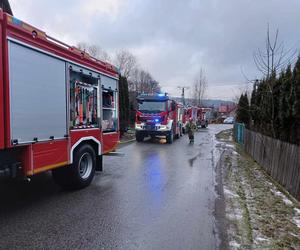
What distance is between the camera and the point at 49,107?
6230 millimetres

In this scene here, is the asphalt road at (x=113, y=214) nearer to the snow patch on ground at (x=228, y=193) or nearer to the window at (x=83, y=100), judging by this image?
the snow patch on ground at (x=228, y=193)

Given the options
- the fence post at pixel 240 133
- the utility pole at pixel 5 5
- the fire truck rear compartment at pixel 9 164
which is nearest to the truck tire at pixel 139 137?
the fence post at pixel 240 133

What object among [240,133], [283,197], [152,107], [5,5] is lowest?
[283,197]

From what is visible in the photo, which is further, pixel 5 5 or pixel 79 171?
pixel 5 5

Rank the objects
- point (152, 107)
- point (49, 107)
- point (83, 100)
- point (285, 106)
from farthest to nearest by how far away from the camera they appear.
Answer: point (152, 107) → point (285, 106) → point (83, 100) → point (49, 107)

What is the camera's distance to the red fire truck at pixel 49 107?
5.21 meters

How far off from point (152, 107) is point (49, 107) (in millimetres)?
15672

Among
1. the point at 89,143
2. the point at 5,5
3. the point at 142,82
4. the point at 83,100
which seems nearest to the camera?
the point at 83,100

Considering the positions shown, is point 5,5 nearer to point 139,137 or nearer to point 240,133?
point 139,137

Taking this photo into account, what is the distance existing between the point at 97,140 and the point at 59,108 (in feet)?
6.71

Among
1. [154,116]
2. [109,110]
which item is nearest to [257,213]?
[109,110]

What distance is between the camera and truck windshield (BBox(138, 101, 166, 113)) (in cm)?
2170

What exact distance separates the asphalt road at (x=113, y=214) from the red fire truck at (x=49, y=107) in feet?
2.42

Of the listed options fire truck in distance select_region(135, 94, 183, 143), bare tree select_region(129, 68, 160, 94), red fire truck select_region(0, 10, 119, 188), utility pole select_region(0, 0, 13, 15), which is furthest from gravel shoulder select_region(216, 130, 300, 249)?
bare tree select_region(129, 68, 160, 94)
